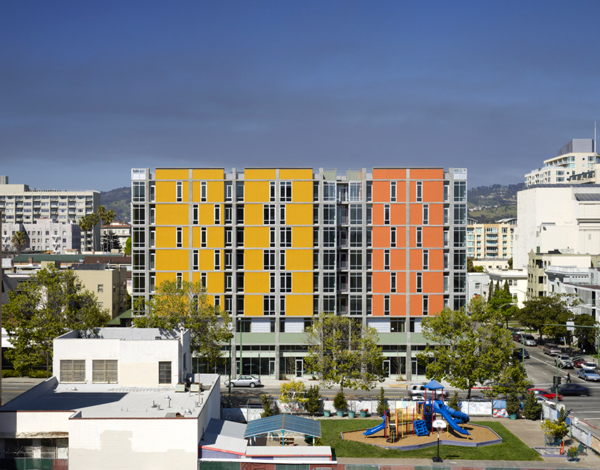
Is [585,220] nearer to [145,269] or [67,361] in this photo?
[145,269]

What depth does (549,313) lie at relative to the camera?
95812mm

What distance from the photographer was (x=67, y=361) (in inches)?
1855

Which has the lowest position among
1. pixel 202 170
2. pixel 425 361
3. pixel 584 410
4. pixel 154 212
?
pixel 584 410

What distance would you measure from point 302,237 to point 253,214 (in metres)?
7.20

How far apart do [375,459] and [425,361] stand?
20905mm

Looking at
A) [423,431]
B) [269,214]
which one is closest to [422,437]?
[423,431]

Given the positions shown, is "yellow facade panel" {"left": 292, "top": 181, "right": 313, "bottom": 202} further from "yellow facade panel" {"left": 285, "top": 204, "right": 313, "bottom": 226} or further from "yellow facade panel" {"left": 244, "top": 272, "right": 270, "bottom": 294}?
"yellow facade panel" {"left": 244, "top": 272, "right": 270, "bottom": 294}

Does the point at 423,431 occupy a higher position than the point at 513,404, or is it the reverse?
the point at 513,404

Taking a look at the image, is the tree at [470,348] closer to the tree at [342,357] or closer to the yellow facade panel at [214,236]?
the tree at [342,357]

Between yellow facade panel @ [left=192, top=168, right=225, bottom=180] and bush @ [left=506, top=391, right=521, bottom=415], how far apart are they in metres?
43.7

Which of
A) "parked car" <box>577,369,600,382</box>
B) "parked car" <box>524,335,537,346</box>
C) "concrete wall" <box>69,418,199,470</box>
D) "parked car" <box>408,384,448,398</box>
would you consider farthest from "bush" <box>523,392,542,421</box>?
"parked car" <box>524,335,537,346</box>

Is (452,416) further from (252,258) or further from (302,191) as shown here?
(302,191)

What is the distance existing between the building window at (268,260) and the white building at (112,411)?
27077 millimetres

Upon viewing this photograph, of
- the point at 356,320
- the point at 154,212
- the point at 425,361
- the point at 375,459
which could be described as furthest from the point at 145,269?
the point at 375,459
